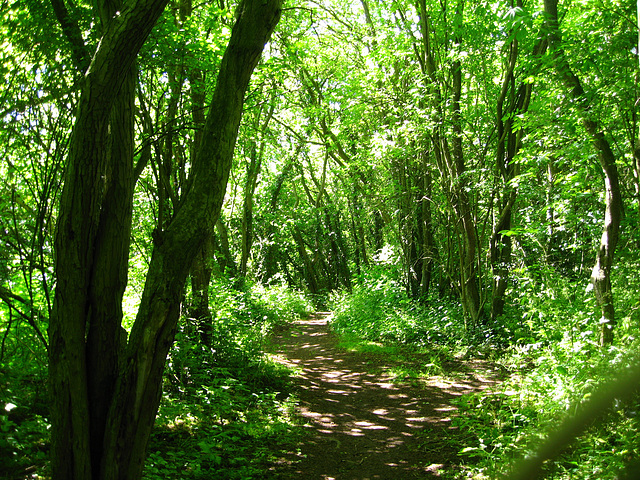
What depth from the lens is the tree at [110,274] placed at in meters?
3.05

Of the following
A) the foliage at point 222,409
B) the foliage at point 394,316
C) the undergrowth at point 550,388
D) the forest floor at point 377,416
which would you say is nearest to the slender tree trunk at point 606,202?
the undergrowth at point 550,388

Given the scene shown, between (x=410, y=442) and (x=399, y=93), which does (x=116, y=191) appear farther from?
(x=399, y=93)

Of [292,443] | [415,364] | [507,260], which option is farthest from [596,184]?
[292,443]

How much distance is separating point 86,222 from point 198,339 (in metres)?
4.41

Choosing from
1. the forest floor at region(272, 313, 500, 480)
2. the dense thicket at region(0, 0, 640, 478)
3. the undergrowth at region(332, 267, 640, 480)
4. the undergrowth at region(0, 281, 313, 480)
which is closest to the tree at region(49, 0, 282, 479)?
the dense thicket at region(0, 0, 640, 478)

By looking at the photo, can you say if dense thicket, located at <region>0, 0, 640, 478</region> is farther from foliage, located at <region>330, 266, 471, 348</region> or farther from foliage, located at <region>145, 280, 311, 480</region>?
foliage, located at <region>145, 280, 311, 480</region>

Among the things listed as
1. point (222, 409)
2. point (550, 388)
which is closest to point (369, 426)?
point (222, 409)

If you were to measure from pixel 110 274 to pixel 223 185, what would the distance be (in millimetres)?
1049

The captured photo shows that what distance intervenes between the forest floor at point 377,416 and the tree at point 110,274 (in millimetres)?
2072

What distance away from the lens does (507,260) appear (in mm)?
9305

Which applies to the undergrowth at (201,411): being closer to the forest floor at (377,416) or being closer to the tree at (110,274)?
the forest floor at (377,416)

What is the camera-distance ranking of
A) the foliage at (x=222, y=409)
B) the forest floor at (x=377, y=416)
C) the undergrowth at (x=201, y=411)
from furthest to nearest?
the forest floor at (x=377, y=416)
the foliage at (x=222, y=409)
the undergrowth at (x=201, y=411)

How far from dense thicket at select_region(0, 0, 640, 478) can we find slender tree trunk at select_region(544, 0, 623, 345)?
0.9 inches

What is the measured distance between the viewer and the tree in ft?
10.0
